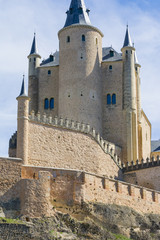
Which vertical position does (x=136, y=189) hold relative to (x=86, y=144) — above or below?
below

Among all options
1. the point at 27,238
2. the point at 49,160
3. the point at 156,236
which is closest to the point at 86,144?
the point at 49,160

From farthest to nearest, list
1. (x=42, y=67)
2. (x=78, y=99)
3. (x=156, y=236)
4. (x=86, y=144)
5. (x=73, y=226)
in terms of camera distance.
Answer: (x=42, y=67) → (x=78, y=99) → (x=86, y=144) → (x=156, y=236) → (x=73, y=226)

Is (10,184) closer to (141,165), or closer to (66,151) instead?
(66,151)

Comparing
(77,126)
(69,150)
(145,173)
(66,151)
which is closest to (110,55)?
(77,126)

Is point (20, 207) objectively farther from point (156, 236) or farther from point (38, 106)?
point (38, 106)

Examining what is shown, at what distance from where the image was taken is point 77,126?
53.5 m

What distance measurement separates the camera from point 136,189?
4819 cm

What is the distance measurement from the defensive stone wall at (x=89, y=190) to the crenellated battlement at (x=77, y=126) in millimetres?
7427

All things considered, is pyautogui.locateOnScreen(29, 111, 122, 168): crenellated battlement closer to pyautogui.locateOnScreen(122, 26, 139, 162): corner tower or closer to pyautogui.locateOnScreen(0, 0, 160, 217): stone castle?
pyautogui.locateOnScreen(0, 0, 160, 217): stone castle

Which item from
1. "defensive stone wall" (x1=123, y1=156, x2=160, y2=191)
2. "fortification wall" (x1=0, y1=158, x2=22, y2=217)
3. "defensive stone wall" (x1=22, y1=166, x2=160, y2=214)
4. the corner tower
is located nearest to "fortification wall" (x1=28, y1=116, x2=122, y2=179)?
"defensive stone wall" (x1=123, y1=156, x2=160, y2=191)

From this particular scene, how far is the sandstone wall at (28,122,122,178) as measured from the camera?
4828 centimetres

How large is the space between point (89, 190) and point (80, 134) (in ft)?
34.3

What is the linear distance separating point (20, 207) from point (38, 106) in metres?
24.1

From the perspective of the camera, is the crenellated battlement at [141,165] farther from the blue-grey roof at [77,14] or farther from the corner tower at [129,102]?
the blue-grey roof at [77,14]
